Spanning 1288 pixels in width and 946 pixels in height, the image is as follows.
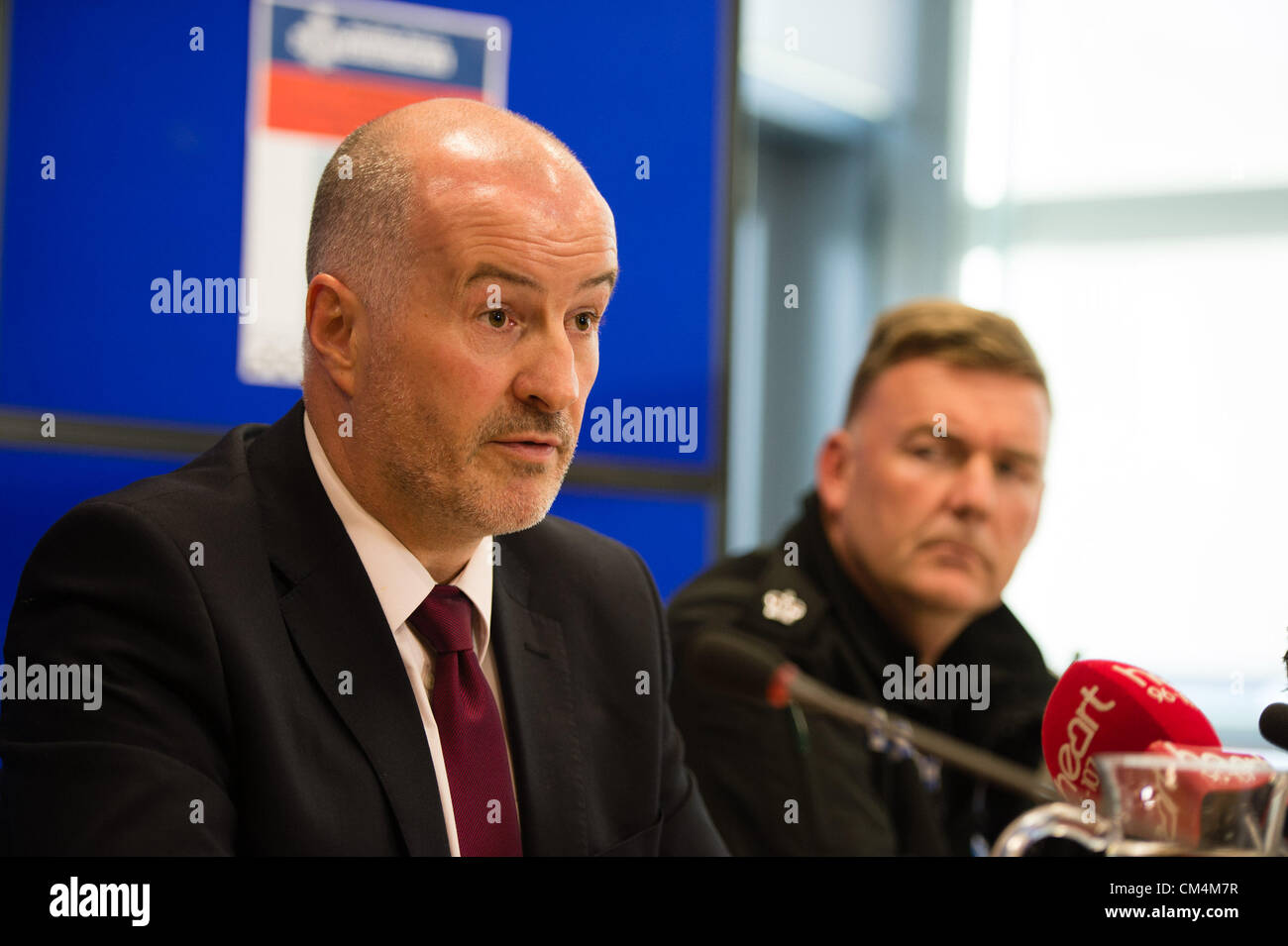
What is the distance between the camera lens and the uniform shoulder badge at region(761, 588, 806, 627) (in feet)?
7.71

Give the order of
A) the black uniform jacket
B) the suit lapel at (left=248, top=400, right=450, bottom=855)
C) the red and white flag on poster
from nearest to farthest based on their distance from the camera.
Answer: the suit lapel at (left=248, top=400, right=450, bottom=855), the black uniform jacket, the red and white flag on poster

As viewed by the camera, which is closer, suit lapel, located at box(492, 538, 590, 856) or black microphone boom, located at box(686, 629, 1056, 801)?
black microphone boom, located at box(686, 629, 1056, 801)

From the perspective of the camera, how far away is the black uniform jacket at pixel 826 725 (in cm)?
210

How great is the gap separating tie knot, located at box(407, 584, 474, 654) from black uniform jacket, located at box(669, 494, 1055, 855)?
779 millimetres

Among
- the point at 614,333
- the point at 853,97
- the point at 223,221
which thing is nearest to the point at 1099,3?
the point at 853,97

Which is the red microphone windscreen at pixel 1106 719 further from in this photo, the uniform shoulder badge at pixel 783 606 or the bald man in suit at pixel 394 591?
the uniform shoulder badge at pixel 783 606

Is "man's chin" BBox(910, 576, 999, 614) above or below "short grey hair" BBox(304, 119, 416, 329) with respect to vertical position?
below

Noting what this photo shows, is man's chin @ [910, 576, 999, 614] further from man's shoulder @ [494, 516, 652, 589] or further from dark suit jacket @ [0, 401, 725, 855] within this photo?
dark suit jacket @ [0, 401, 725, 855]

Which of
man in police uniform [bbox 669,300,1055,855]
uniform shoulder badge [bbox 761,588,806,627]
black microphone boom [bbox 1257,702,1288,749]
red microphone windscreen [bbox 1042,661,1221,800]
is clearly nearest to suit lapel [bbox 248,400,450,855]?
red microphone windscreen [bbox 1042,661,1221,800]


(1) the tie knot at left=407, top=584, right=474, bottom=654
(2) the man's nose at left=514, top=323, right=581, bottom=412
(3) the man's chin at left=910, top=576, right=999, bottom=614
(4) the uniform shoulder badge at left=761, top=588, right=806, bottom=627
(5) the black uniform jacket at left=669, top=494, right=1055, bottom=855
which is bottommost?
(5) the black uniform jacket at left=669, top=494, right=1055, bottom=855

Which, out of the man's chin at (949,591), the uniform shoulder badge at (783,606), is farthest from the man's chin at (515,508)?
the man's chin at (949,591)

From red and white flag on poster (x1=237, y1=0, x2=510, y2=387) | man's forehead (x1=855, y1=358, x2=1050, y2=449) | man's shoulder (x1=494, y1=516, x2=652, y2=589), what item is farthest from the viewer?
man's forehead (x1=855, y1=358, x2=1050, y2=449)

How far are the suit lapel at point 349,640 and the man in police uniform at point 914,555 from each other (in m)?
0.91
